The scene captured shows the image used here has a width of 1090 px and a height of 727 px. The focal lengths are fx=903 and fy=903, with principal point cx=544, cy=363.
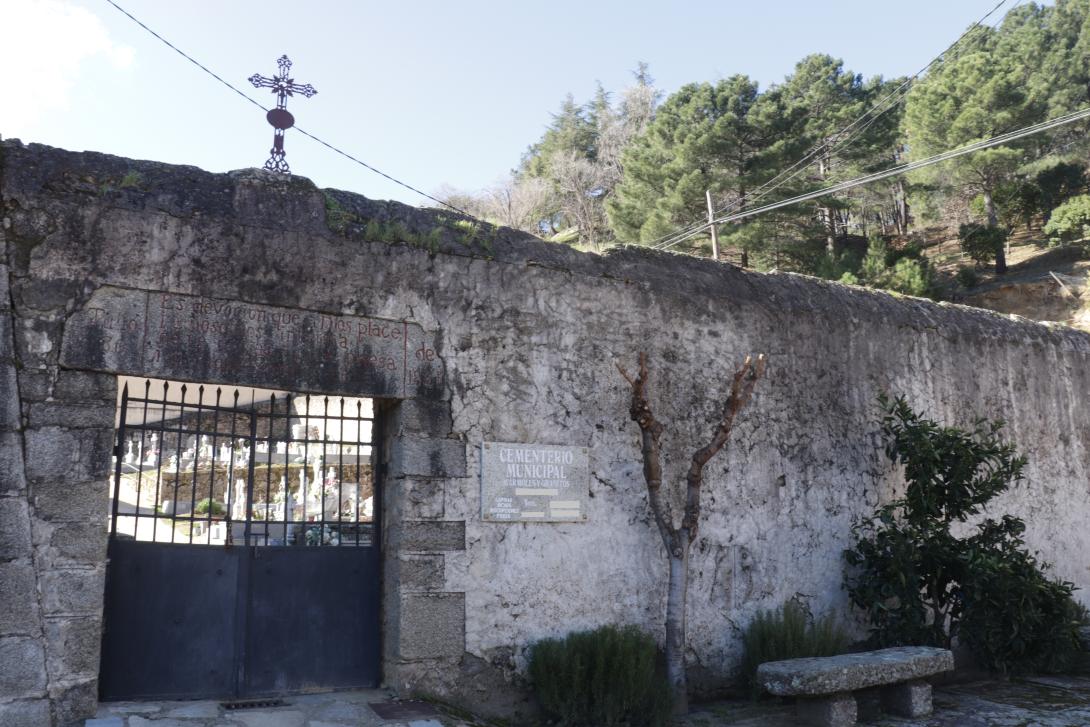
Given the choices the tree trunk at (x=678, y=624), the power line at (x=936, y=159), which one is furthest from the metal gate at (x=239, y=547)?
the power line at (x=936, y=159)

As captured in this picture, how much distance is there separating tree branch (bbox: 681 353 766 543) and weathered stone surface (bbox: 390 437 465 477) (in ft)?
4.97

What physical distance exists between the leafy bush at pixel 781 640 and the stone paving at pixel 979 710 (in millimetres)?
253

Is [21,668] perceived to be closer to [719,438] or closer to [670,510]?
[670,510]

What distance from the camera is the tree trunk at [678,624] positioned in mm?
5672

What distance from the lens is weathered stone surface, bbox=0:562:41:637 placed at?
Answer: 4.20 meters

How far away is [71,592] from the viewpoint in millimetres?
4344

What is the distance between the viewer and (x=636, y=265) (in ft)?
21.5

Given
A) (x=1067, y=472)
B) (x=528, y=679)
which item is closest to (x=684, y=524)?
(x=528, y=679)

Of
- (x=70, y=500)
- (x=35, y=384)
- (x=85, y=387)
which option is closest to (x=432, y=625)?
(x=70, y=500)

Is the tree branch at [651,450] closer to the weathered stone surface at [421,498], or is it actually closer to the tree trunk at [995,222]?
the weathered stone surface at [421,498]

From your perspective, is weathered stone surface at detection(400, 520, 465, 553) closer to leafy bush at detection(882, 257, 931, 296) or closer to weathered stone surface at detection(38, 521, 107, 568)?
weathered stone surface at detection(38, 521, 107, 568)

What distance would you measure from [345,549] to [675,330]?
2.80 meters

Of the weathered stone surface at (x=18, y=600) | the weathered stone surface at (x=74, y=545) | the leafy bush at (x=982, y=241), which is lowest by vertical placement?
the weathered stone surface at (x=18, y=600)

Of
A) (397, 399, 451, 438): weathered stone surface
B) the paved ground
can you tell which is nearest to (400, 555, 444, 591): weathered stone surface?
the paved ground
